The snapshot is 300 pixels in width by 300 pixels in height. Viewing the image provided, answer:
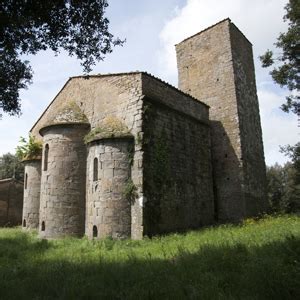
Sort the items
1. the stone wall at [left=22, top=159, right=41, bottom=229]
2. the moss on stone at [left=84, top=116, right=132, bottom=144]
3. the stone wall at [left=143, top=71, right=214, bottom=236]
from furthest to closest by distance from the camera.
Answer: the stone wall at [left=22, top=159, right=41, bottom=229] < the moss on stone at [left=84, top=116, right=132, bottom=144] < the stone wall at [left=143, top=71, right=214, bottom=236]

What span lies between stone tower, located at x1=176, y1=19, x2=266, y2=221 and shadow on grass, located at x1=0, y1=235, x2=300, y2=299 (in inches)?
325

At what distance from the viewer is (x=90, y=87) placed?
1578cm

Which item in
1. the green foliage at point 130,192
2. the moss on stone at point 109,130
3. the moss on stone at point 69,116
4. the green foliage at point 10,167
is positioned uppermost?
the green foliage at point 10,167

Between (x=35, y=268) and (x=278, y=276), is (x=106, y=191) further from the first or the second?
(x=278, y=276)

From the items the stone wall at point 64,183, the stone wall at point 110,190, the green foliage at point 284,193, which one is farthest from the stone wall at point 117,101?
A: the green foliage at point 284,193

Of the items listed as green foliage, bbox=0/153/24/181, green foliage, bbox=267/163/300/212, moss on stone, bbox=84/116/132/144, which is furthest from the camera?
green foliage, bbox=0/153/24/181

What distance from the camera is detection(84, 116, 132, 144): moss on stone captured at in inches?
513

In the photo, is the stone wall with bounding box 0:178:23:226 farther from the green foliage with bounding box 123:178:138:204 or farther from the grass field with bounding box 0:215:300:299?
the green foliage with bounding box 123:178:138:204

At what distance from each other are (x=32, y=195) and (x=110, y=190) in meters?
6.95

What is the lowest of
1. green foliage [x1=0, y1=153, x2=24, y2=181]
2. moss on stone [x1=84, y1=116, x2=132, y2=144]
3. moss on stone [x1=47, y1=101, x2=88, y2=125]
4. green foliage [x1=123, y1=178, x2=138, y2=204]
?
green foliage [x1=123, y1=178, x2=138, y2=204]

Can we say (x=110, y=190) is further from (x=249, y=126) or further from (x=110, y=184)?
(x=249, y=126)

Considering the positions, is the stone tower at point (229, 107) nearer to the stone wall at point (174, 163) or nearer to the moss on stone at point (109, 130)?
the stone wall at point (174, 163)

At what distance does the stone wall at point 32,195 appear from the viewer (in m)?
17.2

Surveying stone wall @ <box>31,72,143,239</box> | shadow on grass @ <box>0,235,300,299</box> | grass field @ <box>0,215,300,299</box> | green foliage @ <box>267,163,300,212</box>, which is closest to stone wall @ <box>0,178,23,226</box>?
stone wall @ <box>31,72,143,239</box>
